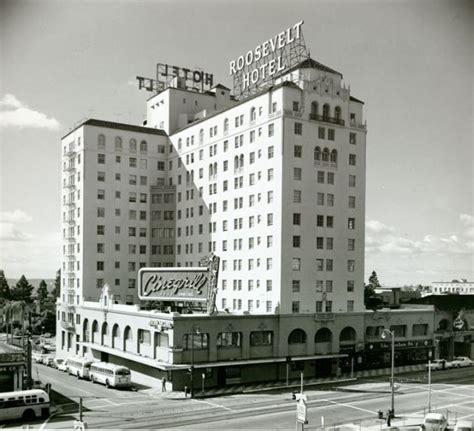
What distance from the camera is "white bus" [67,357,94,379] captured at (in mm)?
77188

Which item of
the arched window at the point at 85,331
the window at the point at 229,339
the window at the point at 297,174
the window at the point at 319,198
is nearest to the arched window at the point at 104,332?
the arched window at the point at 85,331

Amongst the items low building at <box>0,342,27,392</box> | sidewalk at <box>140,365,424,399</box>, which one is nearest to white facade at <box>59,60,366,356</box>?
sidewalk at <box>140,365,424,399</box>

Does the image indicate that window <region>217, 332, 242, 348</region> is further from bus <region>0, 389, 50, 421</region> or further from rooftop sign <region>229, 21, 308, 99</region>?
rooftop sign <region>229, 21, 308, 99</region>

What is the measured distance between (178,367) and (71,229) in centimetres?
4534

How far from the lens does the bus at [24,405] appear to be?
5162cm

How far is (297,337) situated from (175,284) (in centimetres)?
1781

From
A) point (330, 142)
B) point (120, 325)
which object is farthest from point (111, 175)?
point (330, 142)

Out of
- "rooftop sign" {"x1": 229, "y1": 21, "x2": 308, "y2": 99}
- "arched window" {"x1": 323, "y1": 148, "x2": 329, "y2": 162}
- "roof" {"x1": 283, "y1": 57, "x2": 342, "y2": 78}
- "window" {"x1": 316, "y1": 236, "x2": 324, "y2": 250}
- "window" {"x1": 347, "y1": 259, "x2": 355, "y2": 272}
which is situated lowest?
"window" {"x1": 347, "y1": 259, "x2": 355, "y2": 272}

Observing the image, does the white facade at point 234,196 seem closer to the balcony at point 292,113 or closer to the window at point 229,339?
the balcony at point 292,113

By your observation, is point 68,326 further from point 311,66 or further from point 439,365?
point 439,365

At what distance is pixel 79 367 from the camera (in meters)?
78.6

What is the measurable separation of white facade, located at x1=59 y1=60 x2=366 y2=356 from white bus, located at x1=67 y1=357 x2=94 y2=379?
1858cm

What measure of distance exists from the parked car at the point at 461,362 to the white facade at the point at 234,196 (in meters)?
18.7

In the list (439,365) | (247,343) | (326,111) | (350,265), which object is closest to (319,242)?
(350,265)
